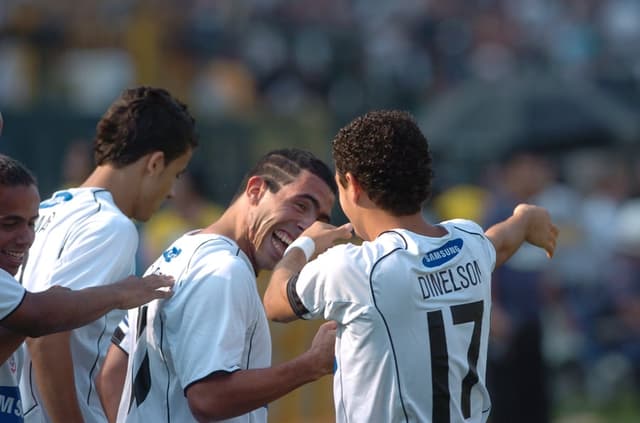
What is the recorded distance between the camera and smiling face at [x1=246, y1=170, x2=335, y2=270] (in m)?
4.49

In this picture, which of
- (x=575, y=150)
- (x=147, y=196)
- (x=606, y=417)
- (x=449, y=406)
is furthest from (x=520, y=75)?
(x=449, y=406)

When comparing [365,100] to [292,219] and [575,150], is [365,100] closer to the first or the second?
[575,150]

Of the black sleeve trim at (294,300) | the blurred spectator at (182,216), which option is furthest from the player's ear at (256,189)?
the blurred spectator at (182,216)

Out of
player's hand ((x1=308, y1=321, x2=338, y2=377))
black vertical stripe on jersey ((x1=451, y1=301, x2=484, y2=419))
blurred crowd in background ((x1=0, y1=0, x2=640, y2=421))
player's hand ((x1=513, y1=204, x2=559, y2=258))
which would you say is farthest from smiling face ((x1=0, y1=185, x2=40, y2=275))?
blurred crowd in background ((x1=0, y1=0, x2=640, y2=421))

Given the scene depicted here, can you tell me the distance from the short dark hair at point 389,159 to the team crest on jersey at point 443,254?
0.16 metres

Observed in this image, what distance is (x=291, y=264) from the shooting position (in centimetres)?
419

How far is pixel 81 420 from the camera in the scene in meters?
4.70

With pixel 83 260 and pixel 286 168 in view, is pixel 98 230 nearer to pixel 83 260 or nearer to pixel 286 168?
pixel 83 260

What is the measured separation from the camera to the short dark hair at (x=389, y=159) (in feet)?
13.0

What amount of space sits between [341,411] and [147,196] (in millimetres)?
1548

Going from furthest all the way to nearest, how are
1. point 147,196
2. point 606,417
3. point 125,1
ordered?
1. point 125,1
2. point 606,417
3. point 147,196

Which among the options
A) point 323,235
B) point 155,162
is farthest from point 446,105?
point 323,235

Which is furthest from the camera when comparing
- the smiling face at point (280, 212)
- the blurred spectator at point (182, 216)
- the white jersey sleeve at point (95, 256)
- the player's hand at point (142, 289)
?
the blurred spectator at point (182, 216)

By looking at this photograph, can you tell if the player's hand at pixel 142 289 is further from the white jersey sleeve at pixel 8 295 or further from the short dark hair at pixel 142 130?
the short dark hair at pixel 142 130
